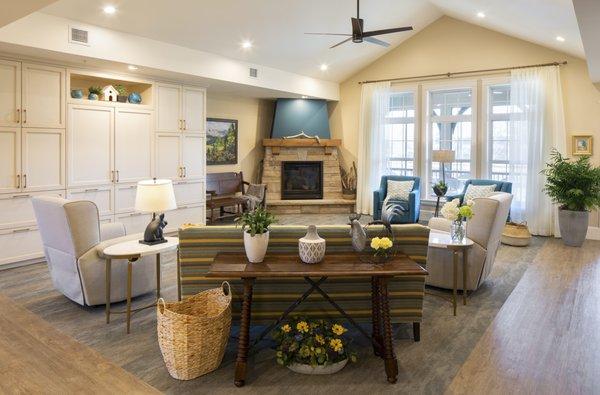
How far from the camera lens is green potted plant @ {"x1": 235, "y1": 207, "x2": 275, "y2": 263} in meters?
2.67

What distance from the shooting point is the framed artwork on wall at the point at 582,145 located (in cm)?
685

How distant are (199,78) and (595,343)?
580 cm

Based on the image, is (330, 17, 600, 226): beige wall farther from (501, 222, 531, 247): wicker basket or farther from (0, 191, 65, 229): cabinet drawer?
(0, 191, 65, 229): cabinet drawer

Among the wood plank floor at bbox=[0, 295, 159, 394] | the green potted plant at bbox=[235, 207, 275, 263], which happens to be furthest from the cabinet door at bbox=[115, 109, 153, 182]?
the green potted plant at bbox=[235, 207, 275, 263]

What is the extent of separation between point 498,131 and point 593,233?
7.48 feet

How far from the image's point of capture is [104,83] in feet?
21.0

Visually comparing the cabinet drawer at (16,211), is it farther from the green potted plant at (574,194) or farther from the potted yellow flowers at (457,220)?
the green potted plant at (574,194)

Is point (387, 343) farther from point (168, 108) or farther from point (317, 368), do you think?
point (168, 108)

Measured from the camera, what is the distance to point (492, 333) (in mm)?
3318

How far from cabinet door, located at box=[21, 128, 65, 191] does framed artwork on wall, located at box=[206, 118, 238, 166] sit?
3122 mm

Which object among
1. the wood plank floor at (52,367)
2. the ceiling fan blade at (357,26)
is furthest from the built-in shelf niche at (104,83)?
the wood plank floor at (52,367)

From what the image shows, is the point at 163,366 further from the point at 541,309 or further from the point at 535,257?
the point at 535,257

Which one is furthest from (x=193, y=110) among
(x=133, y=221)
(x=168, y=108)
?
(x=133, y=221)

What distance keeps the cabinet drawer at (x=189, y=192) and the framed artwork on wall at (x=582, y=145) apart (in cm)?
610
